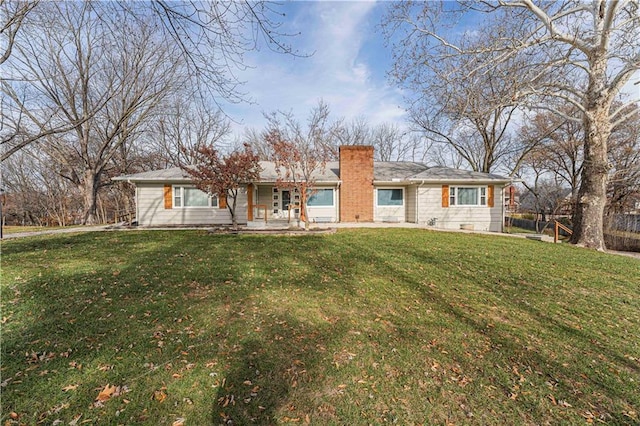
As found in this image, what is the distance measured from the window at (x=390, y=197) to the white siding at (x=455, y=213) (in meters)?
1.22

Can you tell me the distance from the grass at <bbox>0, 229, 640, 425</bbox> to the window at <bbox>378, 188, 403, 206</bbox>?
31.6 ft

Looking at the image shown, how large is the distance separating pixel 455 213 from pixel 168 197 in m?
15.6

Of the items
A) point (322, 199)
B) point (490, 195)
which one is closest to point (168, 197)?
point (322, 199)

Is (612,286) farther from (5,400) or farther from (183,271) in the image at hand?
(5,400)

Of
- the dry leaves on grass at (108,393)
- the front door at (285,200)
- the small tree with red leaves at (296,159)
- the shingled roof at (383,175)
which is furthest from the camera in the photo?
the front door at (285,200)

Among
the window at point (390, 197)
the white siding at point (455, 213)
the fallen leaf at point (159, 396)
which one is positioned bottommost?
the fallen leaf at point (159, 396)

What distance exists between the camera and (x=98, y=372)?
2.66m

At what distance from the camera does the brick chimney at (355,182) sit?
14.9m

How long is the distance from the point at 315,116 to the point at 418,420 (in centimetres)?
1367

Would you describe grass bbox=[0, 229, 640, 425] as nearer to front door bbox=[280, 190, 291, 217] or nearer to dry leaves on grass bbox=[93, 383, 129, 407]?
dry leaves on grass bbox=[93, 383, 129, 407]

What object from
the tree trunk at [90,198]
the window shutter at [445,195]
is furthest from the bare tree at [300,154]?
the tree trunk at [90,198]

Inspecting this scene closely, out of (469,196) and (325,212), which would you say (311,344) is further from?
(469,196)

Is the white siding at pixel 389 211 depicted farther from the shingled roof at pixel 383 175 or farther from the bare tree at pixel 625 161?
the bare tree at pixel 625 161

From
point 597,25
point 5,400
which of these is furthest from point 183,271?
point 597,25
